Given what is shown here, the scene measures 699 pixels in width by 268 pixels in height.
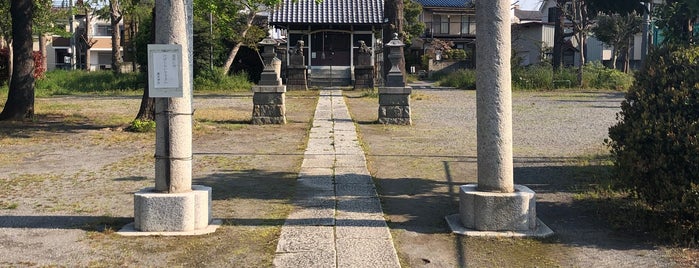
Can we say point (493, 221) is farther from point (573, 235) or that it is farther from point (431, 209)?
point (431, 209)

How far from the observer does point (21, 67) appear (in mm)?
14766

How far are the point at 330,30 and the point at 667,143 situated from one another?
2589 centimetres

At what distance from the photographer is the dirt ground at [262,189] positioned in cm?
489

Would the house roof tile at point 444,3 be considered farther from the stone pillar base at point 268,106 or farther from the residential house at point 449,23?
the stone pillar base at point 268,106

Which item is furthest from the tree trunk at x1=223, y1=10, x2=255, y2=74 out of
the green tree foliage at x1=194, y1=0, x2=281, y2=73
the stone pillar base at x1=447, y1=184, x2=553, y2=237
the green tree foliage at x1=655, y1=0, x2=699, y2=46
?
the stone pillar base at x1=447, y1=184, x2=553, y2=237

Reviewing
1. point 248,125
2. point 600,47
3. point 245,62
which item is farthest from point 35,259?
point 600,47

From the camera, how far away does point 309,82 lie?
2909cm

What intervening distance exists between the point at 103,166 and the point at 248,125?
5.26 m

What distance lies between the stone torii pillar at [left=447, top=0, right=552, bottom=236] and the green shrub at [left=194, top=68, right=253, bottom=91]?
76.5ft

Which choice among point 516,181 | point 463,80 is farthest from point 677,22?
point 463,80

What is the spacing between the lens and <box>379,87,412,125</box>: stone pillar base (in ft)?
46.0

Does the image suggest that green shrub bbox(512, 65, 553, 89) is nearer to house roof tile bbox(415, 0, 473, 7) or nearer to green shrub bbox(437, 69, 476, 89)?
green shrub bbox(437, 69, 476, 89)

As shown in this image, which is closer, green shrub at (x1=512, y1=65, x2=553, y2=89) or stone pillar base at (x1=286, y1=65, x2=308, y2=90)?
stone pillar base at (x1=286, y1=65, x2=308, y2=90)

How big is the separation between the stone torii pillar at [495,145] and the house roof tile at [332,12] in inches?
Answer: 960
